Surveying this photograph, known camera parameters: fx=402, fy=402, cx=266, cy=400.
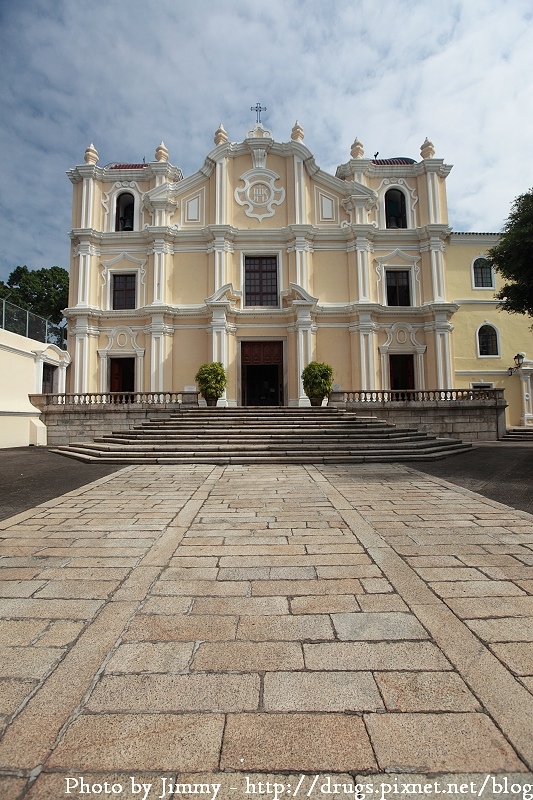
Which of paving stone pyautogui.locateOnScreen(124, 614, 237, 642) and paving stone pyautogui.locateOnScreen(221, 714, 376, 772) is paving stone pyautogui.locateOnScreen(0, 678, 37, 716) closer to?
paving stone pyautogui.locateOnScreen(124, 614, 237, 642)

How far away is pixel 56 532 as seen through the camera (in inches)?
167

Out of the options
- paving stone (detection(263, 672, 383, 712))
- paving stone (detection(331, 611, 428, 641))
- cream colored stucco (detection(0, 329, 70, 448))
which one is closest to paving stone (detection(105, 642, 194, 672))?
paving stone (detection(263, 672, 383, 712))

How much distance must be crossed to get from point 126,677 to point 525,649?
6.67ft

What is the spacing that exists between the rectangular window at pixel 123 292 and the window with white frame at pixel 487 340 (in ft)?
65.6

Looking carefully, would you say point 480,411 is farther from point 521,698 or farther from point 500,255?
point 521,698

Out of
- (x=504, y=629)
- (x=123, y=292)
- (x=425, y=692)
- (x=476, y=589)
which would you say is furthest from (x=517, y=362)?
A: (x=425, y=692)

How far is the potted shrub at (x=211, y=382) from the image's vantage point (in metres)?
17.5

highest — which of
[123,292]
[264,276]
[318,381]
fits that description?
[264,276]

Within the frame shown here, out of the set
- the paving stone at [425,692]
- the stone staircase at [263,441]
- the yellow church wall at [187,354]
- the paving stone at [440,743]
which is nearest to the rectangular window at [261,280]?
the yellow church wall at [187,354]

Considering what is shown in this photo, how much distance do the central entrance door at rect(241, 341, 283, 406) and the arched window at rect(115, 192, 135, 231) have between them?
993 cm

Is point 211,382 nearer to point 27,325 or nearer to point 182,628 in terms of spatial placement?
point 27,325

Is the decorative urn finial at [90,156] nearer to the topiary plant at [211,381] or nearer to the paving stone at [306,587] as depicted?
the topiary plant at [211,381]

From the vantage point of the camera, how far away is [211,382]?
17453 mm

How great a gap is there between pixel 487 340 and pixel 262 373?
13.5m
